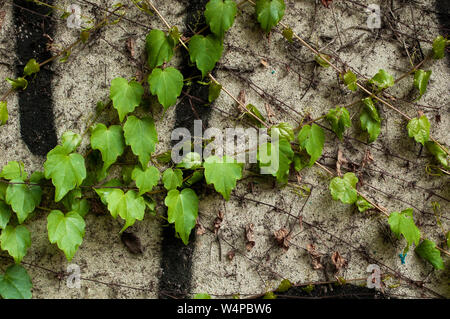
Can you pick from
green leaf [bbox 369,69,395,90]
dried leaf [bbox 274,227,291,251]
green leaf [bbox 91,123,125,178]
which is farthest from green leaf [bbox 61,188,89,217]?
green leaf [bbox 369,69,395,90]

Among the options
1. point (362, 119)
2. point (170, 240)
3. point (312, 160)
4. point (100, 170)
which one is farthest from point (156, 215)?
point (362, 119)

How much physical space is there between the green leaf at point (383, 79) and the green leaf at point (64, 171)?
5.62ft

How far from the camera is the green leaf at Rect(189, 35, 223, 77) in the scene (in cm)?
225

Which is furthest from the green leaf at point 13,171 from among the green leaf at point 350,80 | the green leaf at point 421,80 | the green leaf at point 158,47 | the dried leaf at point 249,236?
the green leaf at point 421,80

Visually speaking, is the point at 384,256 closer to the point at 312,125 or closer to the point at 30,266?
the point at 312,125

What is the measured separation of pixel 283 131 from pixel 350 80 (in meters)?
0.50

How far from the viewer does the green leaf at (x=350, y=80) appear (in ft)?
7.84

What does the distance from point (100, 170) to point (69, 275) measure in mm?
635

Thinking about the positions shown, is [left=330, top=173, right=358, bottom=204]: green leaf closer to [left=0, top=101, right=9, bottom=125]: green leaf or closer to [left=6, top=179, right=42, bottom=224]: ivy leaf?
[left=6, top=179, right=42, bottom=224]: ivy leaf

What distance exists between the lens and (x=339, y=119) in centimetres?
236

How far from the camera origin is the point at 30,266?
7.66 feet

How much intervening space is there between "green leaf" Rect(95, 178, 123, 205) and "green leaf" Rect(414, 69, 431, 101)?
1811 mm

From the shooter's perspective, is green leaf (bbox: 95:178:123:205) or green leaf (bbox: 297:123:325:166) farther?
green leaf (bbox: 297:123:325:166)

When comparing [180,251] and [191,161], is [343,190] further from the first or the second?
[180,251]
